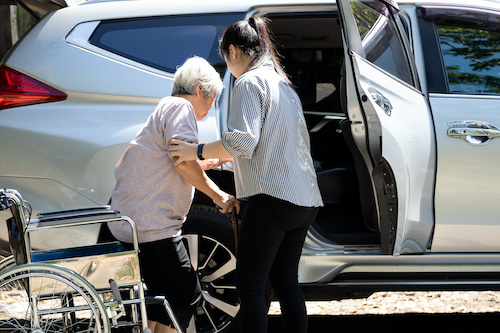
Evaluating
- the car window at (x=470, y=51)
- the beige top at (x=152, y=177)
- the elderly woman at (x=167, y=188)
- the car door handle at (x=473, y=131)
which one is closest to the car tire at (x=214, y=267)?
the elderly woman at (x=167, y=188)

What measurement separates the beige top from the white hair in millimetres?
108

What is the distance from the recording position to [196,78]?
3.44 meters

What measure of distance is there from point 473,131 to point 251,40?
1463 mm

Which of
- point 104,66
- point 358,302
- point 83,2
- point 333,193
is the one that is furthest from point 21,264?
point 358,302

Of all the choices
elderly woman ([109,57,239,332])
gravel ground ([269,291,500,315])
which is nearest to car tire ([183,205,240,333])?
elderly woman ([109,57,239,332])

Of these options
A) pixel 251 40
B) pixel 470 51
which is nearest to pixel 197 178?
pixel 251 40

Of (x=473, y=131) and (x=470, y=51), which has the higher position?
(x=470, y=51)

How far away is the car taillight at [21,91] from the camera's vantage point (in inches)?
159

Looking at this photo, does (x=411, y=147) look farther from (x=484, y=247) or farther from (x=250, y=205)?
(x=250, y=205)

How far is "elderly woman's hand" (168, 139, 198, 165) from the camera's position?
3.27 meters

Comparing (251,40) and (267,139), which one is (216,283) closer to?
(267,139)

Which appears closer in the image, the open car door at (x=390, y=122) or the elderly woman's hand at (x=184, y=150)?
the elderly woman's hand at (x=184, y=150)

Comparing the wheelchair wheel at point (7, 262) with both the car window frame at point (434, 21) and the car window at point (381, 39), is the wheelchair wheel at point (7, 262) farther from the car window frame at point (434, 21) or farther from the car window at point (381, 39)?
the car window frame at point (434, 21)

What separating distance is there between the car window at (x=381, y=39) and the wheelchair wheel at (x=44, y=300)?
180 cm
